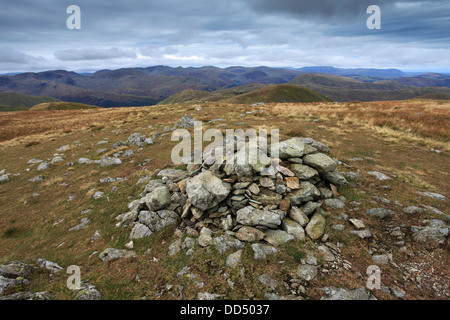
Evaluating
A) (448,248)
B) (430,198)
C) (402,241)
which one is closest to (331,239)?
(402,241)

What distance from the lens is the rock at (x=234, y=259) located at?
25.2ft

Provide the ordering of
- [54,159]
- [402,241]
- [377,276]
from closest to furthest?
[377,276]
[402,241]
[54,159]

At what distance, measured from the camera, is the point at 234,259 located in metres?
7.84

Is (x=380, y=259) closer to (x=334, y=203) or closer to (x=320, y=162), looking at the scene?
(x=334, y=203)

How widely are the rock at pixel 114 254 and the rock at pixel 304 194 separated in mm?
8116

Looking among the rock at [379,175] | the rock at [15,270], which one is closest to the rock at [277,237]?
the rock at [379,175]

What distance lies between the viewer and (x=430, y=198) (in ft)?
35.1

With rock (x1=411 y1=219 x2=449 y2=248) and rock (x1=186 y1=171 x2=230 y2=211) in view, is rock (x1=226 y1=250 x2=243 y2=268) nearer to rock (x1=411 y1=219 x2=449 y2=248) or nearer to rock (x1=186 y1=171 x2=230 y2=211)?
rock (x1=186 y1=171 x2=230 y2=211)

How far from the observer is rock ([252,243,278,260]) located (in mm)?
7891

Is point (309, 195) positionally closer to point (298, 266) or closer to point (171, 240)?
point (298, 266)

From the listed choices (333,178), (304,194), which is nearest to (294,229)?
(304,194)

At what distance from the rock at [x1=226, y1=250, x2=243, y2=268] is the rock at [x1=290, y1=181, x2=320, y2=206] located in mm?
3848

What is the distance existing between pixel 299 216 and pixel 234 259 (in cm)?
376

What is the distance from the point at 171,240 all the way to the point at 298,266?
579 centimetres
